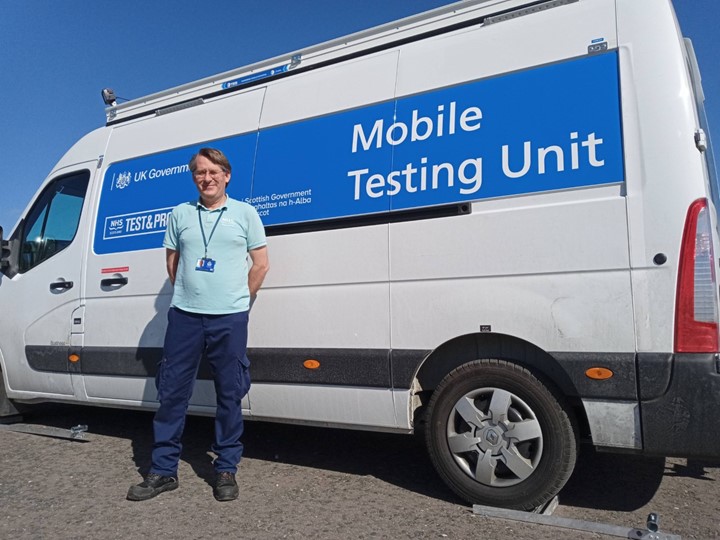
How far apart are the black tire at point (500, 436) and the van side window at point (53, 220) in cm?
343

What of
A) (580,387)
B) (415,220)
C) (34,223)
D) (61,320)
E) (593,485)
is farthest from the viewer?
(34,223)

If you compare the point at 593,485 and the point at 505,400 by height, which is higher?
the point at 505,400

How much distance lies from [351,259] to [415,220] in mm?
450

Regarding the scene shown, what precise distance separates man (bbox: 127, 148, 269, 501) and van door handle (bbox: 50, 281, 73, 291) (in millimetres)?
1674

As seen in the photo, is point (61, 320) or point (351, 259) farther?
point (61, 320)

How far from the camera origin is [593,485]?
3.45 m

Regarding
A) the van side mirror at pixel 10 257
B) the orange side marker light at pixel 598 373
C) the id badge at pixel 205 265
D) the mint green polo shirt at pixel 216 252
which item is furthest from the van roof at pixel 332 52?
the orange side marker light at pixel 598 373

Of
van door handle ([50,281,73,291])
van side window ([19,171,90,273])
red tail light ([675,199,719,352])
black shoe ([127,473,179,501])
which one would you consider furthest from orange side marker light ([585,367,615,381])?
van side window ([19,171,90,273])

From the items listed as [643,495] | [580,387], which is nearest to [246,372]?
[580,387]

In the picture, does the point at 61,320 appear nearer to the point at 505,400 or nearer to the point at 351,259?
the point at 351,259

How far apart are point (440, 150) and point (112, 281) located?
2.69m

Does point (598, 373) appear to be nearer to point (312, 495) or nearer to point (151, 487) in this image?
point (312, 495)

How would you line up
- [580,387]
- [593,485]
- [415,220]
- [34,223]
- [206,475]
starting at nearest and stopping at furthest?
[580,387] → [415,220] → [593,485] → [206,475] → [34,223]

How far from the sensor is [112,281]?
436 centimetres
